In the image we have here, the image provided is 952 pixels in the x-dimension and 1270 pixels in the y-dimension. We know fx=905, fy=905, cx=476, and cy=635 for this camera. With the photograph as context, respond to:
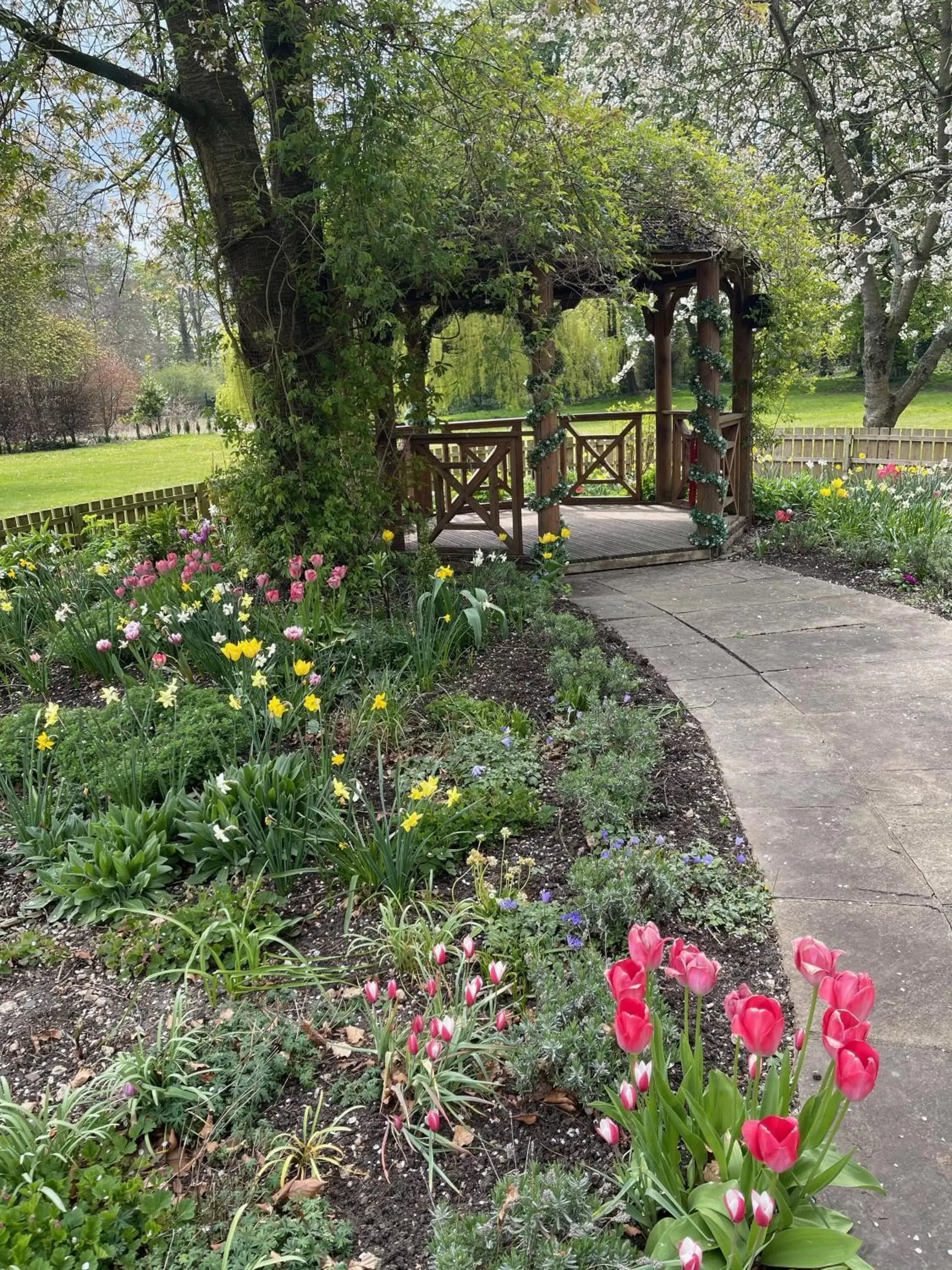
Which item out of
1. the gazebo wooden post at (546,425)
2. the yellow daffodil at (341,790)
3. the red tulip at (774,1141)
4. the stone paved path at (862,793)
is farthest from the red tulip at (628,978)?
the gazebo wooden post at (546,425)

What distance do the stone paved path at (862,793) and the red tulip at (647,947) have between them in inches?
28.7

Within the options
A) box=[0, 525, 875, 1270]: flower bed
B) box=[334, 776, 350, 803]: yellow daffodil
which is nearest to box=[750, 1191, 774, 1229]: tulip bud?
box=[0, 525, 875, 1270]: flower bed

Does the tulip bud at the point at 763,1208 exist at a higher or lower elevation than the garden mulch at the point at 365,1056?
higher

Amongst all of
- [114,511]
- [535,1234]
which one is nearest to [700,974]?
[535,1234]

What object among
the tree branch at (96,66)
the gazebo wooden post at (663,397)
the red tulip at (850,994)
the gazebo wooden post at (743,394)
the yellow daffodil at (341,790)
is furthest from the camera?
the gazebo wooden post at (663,397)

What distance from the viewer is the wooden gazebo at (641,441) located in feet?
23.7

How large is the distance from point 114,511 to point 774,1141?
922cm

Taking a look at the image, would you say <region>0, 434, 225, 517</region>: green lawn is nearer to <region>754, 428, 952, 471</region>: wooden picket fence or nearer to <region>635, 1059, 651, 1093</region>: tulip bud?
<region>754, 428, 952, 471</region>: wooden picket fence

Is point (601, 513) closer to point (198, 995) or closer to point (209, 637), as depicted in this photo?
point (209, 637)

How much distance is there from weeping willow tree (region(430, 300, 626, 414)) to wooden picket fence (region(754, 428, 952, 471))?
10.6 feet

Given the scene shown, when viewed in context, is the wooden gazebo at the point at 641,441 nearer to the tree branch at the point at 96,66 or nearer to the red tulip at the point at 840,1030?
the tree branch at the point at 96,66

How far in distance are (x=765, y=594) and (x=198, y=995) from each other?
16.8 feet

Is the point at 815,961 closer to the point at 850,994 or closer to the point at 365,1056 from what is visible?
the point at 850,994

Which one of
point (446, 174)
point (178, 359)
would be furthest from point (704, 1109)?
Result: point (178, 359)
